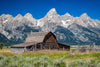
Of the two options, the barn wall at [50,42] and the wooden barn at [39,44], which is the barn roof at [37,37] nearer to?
the wooden barn at [39,44]

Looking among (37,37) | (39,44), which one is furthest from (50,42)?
(39,44)

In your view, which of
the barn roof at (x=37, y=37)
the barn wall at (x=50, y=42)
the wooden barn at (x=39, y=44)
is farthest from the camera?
the barn wall at (x=50, y=42)

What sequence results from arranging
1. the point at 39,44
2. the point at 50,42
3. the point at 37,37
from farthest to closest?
1. the point at 50,42
2. the point at 37,37
3. the point at 39,44

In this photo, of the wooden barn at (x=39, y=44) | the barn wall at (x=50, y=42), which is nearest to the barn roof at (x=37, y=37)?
the wooden barn at (x=39, y=44)

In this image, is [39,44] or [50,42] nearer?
[39,44]

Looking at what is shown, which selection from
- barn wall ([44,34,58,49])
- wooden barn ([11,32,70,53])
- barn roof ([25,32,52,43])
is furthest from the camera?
barn wall ([44,34,58,49])

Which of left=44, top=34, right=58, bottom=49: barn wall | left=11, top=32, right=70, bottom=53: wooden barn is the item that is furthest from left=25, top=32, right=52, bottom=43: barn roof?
left=44, top=34, right=58, bottom=49: barn wall

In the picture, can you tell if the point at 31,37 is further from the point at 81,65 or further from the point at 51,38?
the point at 81,65

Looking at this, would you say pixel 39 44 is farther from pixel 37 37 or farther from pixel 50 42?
pixel 50 42

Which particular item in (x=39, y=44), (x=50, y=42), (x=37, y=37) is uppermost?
(x=37, y=37)

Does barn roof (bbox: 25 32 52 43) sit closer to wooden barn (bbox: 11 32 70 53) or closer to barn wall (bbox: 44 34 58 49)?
wooden barn (bbox: 11 32 70 53)

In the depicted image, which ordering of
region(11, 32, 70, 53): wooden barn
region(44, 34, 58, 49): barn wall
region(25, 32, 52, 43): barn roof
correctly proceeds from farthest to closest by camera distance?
1. region(44, 34, 58, 49): barn wall
2. region(25, 32, 52, 43): barn roof
3. region(11, 32, 70, 53): wooden barn

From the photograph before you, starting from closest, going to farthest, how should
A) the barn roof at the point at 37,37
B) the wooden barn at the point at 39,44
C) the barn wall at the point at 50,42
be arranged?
the wooden barn at the point at 39,44 < the barn roof at the point at 37,37 < the barn wall at the point at 50,42

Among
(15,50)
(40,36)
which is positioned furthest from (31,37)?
(15,50)
